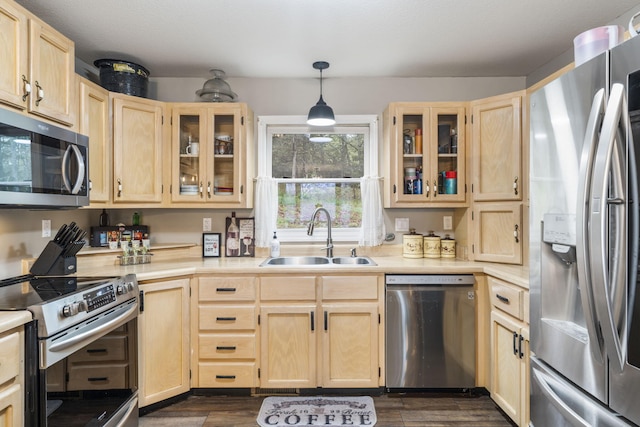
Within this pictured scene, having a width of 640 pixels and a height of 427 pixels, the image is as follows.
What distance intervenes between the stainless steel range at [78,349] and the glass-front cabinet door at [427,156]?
6.52 feet

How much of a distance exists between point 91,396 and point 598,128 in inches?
89.9

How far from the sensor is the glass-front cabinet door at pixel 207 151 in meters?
2.70

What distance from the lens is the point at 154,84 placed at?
9.93 feet

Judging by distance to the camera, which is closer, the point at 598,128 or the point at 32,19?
the point at 598,128

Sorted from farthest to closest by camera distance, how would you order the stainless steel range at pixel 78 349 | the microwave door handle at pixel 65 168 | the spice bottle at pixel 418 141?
1. the spice bottle at pixel 418 141
2. the microwave door handle at pixel 65 168
3. the stainless steel range at pixel 78 349

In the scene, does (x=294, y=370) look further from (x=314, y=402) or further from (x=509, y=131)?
(x=509, y=131)

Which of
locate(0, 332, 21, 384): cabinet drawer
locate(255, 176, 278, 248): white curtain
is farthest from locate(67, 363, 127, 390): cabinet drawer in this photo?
locate(255, 176, 278, 248): white curtain

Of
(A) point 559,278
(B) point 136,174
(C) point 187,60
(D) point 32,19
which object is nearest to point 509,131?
(A) point 559,278

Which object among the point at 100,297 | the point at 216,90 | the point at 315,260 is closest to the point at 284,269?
the point at 315,260

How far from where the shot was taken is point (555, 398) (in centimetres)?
129

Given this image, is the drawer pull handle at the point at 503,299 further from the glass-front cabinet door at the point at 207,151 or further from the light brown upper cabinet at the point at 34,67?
the light brown upper cabinet at the point at 34,67

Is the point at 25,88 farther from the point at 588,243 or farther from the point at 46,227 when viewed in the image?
the point at 588,243

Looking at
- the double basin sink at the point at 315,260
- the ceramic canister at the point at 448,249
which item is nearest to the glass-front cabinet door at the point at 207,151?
the double basin sink at the point at 315,260

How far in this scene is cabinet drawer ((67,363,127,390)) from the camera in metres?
1.55
